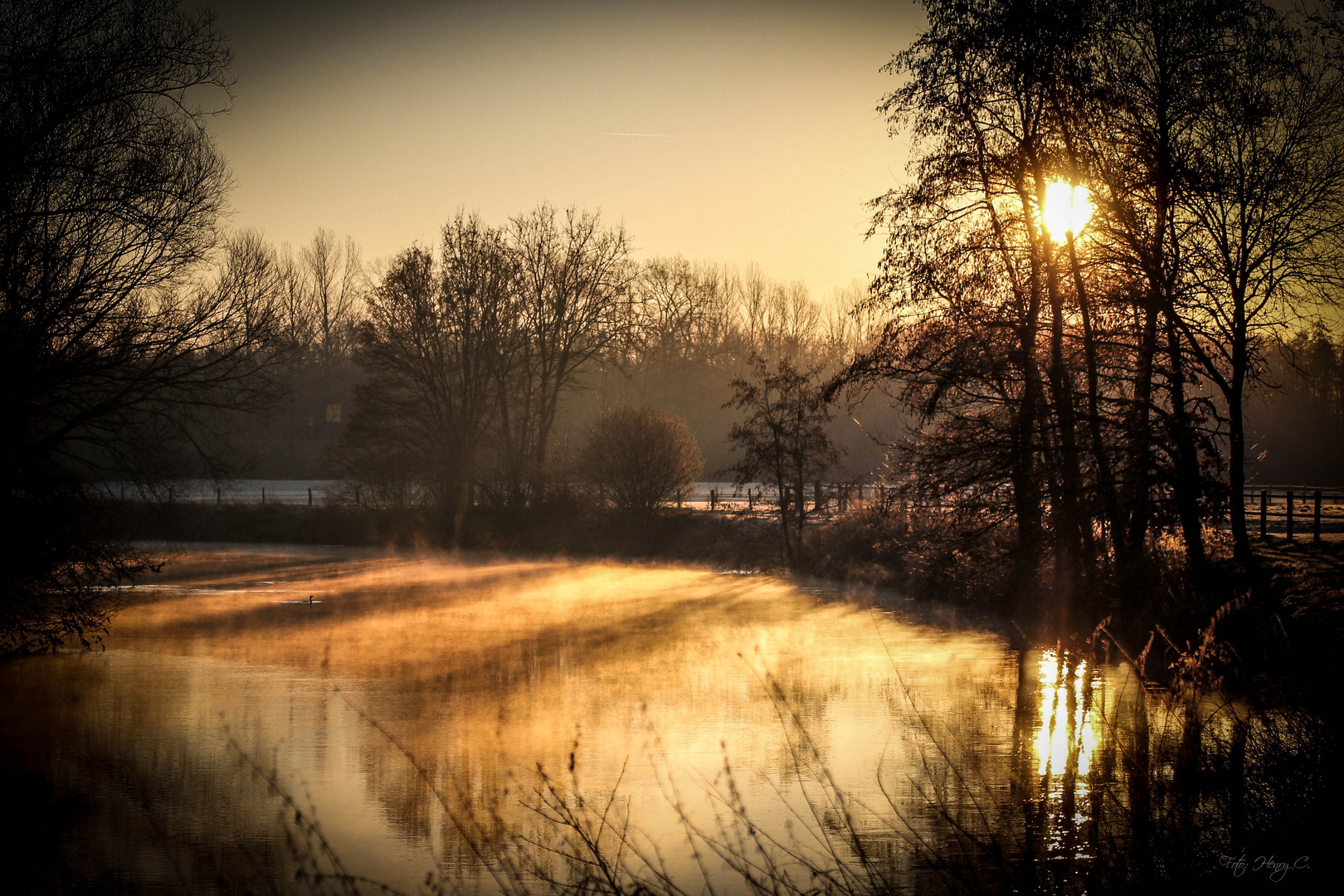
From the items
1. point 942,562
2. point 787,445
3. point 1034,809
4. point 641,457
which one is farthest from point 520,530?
point 1034,809

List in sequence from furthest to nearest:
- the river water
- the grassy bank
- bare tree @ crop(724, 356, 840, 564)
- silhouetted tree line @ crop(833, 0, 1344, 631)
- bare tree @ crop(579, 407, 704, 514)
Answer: bare tree @ crop(579, 407, 704, 514) < the grassy bank < bare tree @ crop(724, 356, 840, 564) < silhouetted tree line @ crop(833, 0, 1344, 631) < the river water

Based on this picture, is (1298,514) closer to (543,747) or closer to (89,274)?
(543,747)

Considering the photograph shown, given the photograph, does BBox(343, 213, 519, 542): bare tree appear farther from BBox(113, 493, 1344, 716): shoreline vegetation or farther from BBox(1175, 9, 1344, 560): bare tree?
BBox(1175, 9, 1344, 560): bare tree

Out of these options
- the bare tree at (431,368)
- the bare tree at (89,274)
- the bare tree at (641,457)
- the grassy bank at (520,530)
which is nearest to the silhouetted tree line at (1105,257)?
the bare tree at (89,274)

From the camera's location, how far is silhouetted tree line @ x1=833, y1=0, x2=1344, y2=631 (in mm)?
14156

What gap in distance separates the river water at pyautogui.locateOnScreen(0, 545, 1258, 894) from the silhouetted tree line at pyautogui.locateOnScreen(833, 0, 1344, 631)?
2637 millimetres

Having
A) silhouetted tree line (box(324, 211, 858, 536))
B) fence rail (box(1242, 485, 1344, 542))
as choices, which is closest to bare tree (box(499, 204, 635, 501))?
silhouetted tree line (box(324, 211, 858, 536))

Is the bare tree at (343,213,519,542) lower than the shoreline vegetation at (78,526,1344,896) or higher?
higher

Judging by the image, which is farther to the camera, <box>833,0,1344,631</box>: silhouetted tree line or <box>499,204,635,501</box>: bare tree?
<box>499,204,635,501</box>: bare tree

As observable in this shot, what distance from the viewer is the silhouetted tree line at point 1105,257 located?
14.2 metres

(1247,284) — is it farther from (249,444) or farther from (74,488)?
(249,444)

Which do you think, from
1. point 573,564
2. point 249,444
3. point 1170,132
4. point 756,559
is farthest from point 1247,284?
point 249,444

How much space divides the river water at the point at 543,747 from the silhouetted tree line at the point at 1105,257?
8.65 ft

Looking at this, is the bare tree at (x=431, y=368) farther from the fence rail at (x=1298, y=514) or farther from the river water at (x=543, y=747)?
the fence rail at (x=1298, y=514)
